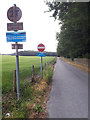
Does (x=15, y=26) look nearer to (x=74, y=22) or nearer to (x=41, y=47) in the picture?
(x=41, y=47)

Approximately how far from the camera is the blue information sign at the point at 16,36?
4.07 metres

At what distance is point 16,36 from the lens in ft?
13.5

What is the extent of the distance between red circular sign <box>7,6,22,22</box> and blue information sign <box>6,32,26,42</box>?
535mm

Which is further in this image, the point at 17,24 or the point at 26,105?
the point at 17,24

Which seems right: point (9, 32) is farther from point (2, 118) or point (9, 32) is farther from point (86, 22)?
point (86, 22)

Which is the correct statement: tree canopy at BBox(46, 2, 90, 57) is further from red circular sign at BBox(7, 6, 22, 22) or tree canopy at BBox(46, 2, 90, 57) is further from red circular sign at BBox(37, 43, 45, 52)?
red circular sign at BBox(7, 6, 22, 22)

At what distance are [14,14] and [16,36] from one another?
83 cm

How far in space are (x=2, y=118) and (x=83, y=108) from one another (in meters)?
2.74

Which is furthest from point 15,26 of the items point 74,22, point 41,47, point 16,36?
point 74,22

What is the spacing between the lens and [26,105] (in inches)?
150

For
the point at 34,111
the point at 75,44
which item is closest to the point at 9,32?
the point at 34,111

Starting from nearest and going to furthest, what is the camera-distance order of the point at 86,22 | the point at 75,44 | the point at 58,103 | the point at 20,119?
1. the point at 20,119
2. the point at 58,103
3. the point at 86,22
4. the point at 75,44

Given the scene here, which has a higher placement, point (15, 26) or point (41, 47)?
point (15, 26)

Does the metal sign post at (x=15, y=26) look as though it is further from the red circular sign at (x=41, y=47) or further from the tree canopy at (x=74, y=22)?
the tree canopy at (x=74, y=22)
